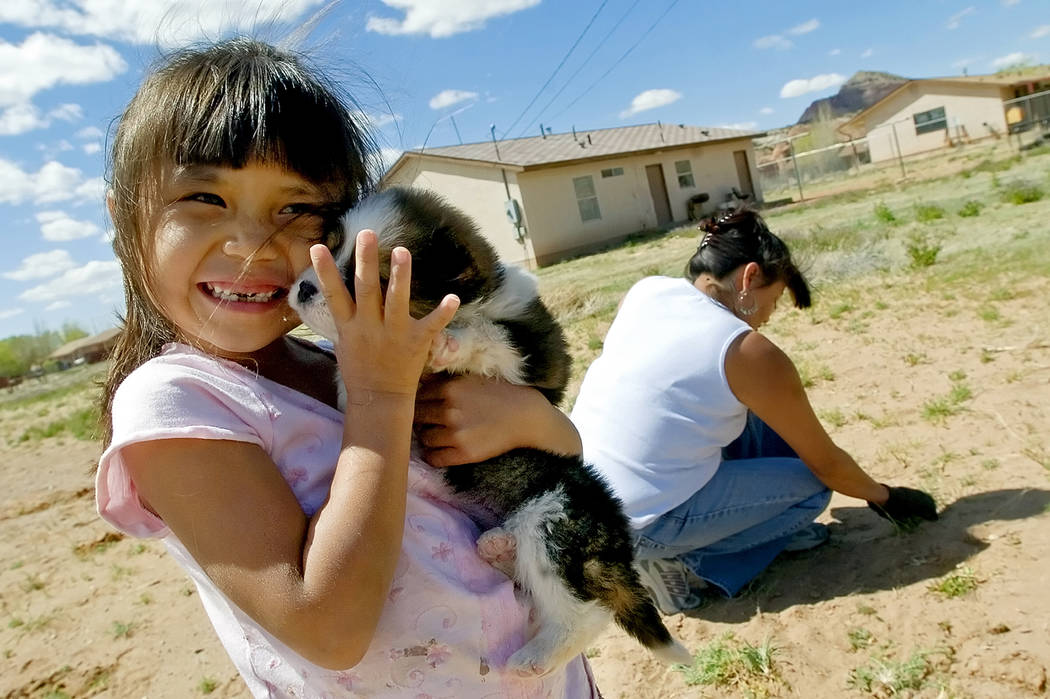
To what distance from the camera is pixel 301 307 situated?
56.1 inches

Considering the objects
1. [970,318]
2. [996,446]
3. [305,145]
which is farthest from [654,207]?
[305,145]

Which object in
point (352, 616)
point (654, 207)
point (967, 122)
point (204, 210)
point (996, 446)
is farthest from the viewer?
point (967, 122)

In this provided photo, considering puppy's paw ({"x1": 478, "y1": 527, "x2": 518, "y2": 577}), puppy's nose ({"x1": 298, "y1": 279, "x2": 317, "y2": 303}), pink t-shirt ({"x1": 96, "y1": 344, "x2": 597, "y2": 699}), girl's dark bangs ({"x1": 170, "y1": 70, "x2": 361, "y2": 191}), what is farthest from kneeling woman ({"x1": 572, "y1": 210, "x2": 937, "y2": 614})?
girl's dark bangs ({"x1": 170, "y1": 70, "x2": 361, "y2": 191})

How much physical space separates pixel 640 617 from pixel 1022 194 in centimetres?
1332

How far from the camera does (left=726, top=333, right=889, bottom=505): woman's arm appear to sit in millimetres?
3086

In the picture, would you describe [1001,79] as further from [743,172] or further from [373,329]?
[373,329]

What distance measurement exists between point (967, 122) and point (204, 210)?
43.3 metres

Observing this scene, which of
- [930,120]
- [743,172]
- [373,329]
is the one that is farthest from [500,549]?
[930,120]

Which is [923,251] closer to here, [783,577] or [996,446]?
[996,446]

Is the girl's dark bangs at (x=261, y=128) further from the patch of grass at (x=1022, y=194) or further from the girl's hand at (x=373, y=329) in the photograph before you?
the patch of grass at (x=1022, y=194)

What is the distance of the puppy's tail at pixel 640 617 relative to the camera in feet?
5.79

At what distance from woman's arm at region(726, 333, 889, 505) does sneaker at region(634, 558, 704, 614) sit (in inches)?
30.8

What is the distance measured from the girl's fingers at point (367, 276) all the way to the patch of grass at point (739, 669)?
6.69 ft

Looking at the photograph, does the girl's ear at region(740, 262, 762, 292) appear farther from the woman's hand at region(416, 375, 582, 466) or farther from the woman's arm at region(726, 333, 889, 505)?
the woman's hand at region(416, 375, 582, 466)
